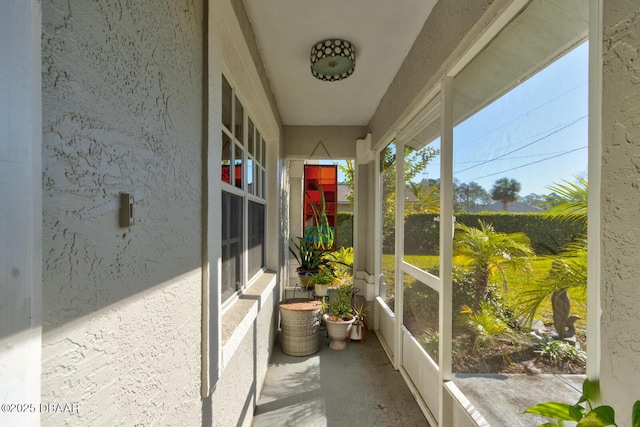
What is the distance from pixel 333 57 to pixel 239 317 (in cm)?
204

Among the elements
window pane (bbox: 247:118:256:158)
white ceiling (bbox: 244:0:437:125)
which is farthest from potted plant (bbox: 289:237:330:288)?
white ceiling (bbox: 244:0:437:125)

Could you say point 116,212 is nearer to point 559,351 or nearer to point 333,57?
point 559,351

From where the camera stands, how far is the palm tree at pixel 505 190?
54.1 inches

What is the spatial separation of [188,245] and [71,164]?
0.57 metres

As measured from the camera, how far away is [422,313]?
246cm

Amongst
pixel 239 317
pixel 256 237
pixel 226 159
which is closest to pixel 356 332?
pixel 256 237

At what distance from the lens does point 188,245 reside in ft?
3.59

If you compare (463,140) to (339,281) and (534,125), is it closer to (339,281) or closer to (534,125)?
(534,125)

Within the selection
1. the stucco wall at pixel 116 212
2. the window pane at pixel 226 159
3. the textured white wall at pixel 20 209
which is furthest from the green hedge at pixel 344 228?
the textured white wall at pixel 20 209

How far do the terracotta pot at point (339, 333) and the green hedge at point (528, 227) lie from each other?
5.27 feet

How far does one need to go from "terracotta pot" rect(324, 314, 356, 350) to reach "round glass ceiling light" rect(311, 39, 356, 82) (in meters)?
2.69

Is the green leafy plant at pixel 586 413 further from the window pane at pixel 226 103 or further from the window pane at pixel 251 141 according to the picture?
the window pane at pixel 251 141

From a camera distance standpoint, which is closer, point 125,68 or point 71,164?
point 71,164

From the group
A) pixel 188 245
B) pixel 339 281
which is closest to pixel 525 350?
pixel 188 245
